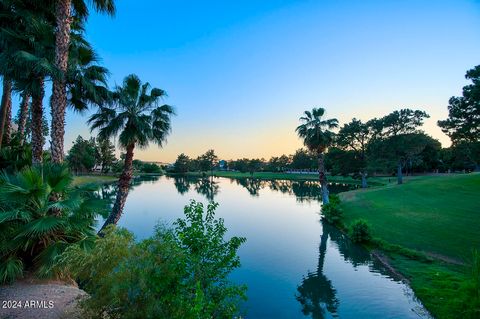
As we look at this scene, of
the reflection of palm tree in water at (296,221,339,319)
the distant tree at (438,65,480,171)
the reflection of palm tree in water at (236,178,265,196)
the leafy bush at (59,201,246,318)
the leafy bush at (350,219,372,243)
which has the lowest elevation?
the reflection of palm tree in water at (296,221,339,319)

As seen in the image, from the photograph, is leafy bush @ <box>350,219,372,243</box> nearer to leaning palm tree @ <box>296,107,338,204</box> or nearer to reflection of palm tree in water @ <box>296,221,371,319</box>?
reflection of palm tree in water @ <box>296,221,371,319</box>

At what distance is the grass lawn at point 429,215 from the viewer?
14859mm

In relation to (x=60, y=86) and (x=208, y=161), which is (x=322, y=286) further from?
(x=208, y=161)

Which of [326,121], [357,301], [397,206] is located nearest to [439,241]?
[357,301]

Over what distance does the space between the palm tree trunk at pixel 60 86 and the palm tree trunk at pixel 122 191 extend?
534 cm

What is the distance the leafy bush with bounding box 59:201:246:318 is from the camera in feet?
15.1

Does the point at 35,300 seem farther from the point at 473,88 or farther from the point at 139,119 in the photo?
the point at 473,88

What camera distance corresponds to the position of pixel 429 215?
20.2 m

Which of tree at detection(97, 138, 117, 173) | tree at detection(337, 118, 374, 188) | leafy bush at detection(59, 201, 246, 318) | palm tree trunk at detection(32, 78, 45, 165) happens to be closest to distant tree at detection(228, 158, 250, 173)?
tree at detection(97, 138, 117, 173)

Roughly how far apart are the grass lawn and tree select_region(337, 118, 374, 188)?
1462 centimetres

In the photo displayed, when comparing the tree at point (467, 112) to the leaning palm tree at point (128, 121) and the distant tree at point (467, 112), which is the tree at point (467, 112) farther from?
the leaning palm tree at point (128, 121)

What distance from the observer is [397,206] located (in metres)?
25.0

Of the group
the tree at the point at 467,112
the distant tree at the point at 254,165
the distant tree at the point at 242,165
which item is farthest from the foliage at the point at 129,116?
the distant tree at the point at 242,165

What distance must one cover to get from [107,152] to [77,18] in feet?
323
